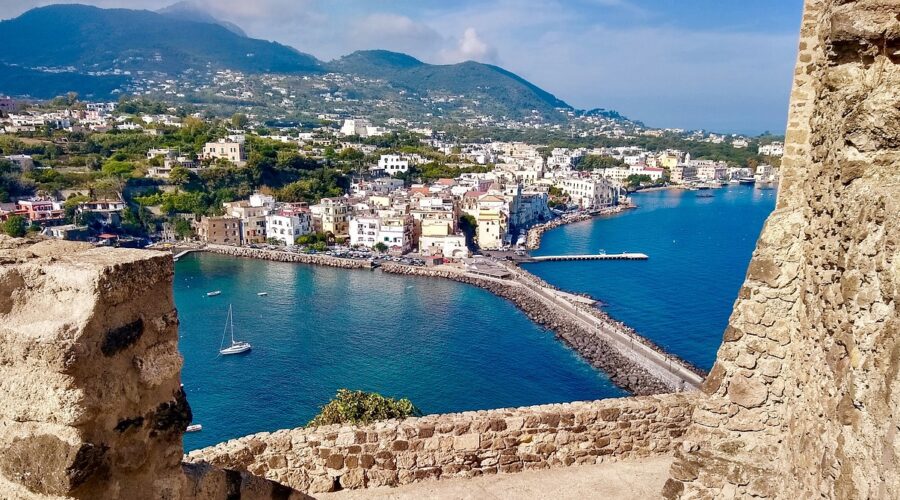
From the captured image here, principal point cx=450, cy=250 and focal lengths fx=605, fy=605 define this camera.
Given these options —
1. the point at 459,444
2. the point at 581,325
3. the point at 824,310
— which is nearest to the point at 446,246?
the point at 581,325

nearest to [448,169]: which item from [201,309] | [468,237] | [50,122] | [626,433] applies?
[468,237]

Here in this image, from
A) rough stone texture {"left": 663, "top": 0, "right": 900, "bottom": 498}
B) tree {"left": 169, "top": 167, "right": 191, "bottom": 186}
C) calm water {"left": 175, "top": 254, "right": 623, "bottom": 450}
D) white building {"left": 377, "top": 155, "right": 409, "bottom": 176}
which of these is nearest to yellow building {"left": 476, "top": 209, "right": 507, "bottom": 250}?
calm water {"left": 175, "top": 254, "right": 623, "bottom": 450}

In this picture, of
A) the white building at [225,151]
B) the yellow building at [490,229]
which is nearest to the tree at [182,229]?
the white building at [225,151]

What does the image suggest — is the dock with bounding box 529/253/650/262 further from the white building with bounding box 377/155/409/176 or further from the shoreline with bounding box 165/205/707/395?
the white building with bounding box 377/155/409/176

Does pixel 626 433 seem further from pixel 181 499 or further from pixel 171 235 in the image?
pixel 171 235

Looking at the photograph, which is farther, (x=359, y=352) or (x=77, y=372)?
(x=359, y=352)

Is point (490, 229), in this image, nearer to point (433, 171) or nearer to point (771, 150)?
point (433, 171)

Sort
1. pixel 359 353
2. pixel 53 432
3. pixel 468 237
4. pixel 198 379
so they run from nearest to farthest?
pixel 53 432
pixel 198 379
pixel 359 353
pixel 468 237
